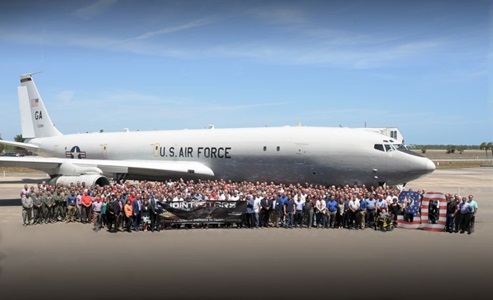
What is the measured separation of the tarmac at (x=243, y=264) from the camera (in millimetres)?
10625

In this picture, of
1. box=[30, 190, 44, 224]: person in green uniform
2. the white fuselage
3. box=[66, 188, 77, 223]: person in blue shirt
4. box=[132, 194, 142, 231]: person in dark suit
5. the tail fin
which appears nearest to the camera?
box=[132, 194, 142, 231]: person in dark suit

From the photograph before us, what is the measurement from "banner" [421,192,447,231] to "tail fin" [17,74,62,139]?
3523cm

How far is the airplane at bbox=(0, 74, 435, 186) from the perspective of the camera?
78.0ft

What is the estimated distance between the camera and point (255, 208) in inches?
764

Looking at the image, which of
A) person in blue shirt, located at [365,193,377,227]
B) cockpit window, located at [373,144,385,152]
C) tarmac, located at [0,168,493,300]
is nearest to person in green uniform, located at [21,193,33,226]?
tarmac, located at [0,168,493,300]

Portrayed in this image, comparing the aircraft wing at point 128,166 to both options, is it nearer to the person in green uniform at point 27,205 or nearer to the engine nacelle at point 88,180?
the engine nacelle at point 88,180

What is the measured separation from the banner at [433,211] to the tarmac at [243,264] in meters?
0.86

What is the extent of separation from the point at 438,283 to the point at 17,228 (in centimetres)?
1502

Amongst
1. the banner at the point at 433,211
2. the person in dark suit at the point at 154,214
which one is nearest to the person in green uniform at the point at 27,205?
the person in dark suit at the point at 154,214

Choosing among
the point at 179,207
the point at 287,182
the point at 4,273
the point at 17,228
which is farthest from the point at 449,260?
the point at 17,228

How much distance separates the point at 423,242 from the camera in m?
16.3

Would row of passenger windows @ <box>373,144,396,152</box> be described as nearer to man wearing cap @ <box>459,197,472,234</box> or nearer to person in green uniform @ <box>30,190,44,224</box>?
man wearing cap @ <box>459,197,472,234</box>

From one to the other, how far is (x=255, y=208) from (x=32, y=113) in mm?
33700

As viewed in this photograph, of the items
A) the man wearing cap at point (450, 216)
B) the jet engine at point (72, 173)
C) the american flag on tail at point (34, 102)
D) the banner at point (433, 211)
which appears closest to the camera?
the man wearing cap at point (450, 216)
